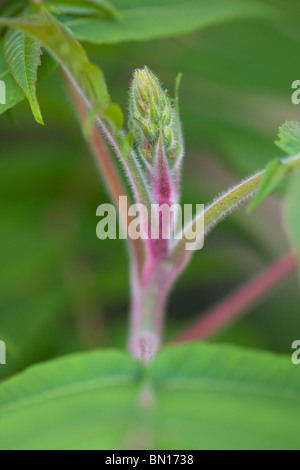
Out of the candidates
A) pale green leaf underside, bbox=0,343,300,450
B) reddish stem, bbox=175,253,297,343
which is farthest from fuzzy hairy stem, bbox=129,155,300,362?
pale green leaf underside, bbox=0,343,300,450

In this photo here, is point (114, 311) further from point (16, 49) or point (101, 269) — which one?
point (16, 49)

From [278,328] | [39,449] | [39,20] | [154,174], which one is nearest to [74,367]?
[39,449]

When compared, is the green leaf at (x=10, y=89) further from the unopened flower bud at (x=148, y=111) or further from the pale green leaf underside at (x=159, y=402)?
the pale green leaf underside at (x=159, y=402)

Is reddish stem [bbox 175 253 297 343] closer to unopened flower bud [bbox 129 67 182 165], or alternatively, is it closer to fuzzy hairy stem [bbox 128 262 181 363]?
fuzzy hairy stem [bbox 128 262 181 363]

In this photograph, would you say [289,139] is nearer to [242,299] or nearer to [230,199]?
[230,199]

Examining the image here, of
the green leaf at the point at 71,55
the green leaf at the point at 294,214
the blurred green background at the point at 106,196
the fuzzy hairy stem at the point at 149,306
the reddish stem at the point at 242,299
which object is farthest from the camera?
the blurred green background at the point at 106,196

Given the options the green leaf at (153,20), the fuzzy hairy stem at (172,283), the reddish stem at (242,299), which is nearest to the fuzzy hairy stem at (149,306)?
the fuzzy hairy stem at (172,283)
